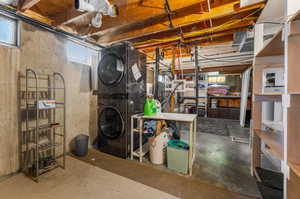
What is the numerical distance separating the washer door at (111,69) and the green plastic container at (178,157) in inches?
59.3

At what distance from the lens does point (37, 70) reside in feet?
6.59

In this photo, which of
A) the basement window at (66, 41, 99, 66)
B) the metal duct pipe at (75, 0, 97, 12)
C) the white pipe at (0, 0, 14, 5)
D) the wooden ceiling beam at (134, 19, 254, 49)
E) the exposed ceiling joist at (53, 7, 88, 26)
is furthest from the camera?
the basement window at (66, 41, 99, 66)

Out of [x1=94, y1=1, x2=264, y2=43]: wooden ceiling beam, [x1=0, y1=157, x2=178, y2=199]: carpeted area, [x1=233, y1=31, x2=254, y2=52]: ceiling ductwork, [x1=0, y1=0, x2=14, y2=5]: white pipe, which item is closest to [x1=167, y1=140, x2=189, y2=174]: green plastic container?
[x1=0, y1=157, x2=178, y2=199]: carpeted area

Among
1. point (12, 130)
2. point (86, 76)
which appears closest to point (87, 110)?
point (86, 76)

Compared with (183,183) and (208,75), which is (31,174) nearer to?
(183,183)

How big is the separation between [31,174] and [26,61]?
1658mm

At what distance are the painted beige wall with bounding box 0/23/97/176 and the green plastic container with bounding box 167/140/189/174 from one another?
6.36 feet

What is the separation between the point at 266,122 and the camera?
1.95 metres

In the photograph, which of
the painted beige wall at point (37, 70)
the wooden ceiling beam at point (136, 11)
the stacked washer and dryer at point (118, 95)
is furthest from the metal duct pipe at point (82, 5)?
the painted beige wall at point (37, 70)

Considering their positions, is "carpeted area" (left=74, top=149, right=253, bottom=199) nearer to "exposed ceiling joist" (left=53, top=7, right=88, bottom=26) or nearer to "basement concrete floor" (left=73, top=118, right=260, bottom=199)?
"basement concrete floor" (left=73, top=118, right=260, bottom=199)

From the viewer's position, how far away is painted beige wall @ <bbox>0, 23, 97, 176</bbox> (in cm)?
172

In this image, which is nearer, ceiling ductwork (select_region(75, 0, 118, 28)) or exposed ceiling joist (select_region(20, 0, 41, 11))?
ceiling ductwork (select_region(75, 0, 118, 28))

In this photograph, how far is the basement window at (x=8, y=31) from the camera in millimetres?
1727

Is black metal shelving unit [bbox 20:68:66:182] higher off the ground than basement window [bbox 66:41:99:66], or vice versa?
basement window [bbox 66:41:99:66]
